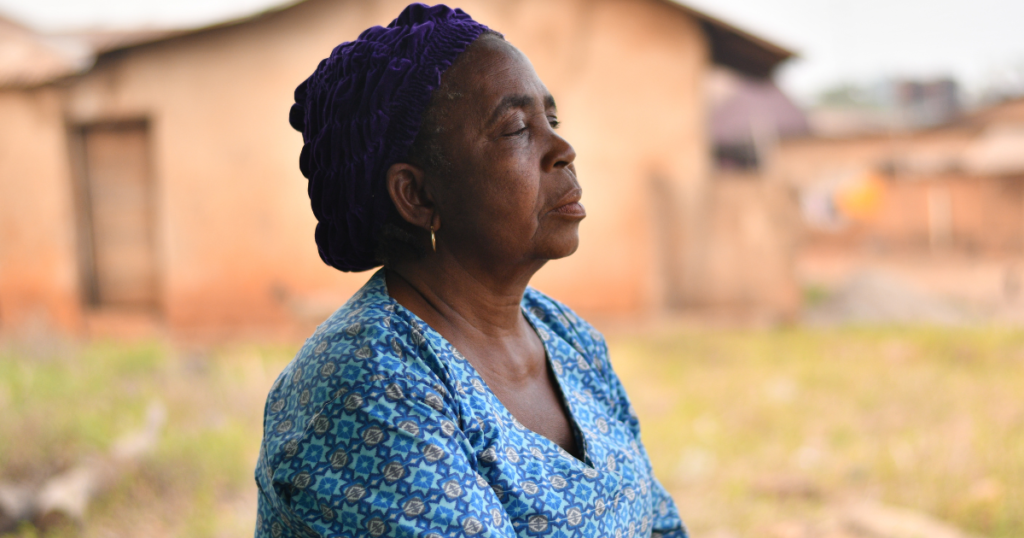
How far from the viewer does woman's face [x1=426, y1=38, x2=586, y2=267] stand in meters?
1.47

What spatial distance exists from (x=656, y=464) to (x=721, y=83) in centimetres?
1353

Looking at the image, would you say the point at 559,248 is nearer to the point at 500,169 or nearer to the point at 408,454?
the point at 500,169

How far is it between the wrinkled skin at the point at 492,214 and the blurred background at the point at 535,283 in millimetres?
2607

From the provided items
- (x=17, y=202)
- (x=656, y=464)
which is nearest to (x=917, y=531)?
(x=656, y=464)

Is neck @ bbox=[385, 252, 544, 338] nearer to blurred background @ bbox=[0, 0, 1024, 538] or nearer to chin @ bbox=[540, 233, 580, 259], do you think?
chin @ bbox=[540, 233, 580, 259]

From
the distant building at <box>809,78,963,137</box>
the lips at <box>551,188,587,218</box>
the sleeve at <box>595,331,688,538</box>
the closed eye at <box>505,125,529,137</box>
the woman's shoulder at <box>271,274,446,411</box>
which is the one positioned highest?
the distant building at <box>809,78,963,137</box>

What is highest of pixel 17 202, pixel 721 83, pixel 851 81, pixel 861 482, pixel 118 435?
pixel 851 81

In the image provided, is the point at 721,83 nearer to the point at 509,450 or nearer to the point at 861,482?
the point at 861,482

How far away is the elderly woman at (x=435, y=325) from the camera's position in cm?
127

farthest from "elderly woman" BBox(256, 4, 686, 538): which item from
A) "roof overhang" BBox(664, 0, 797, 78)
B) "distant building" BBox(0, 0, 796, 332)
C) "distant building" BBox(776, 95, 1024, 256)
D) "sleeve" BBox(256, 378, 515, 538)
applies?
"distant building" BBox(776, 95, 1024, 256)

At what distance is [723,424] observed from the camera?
17.1 feet

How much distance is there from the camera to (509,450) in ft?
4.66

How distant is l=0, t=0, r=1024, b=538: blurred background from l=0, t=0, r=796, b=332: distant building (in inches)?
0.8

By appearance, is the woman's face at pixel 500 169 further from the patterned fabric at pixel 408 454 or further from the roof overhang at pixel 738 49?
the roof overhang at pixel 738 49
